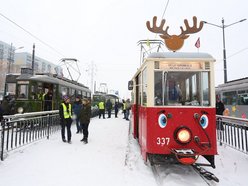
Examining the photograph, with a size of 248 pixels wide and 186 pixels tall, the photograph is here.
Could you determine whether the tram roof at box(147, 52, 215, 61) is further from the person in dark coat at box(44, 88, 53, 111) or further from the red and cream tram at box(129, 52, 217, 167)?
the person in dark coat at box(44, 88, 53, 111)

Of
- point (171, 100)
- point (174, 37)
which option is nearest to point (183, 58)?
point (171, 100)

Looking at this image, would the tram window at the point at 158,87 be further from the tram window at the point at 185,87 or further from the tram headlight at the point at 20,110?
the tram headlight at the point at 20,110

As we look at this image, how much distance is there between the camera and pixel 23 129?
725 centimetres

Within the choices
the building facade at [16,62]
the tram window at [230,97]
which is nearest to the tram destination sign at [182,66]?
the tram window at [230,97]

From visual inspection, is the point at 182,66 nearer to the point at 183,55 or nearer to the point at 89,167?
the point at 183,55

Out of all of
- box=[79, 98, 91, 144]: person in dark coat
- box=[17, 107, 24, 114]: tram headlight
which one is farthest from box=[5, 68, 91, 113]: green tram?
box=[79, 98, 91, 144]: person in dark coat

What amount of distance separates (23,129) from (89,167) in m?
2.99

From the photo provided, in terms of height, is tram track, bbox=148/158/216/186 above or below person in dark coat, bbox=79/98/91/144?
below

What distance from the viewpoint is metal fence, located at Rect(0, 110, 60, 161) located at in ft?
19.6

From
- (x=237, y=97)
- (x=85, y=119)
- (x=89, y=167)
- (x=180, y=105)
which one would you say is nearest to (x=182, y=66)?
(x=180, y=105)

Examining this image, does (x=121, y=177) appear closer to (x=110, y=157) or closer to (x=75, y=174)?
(x=75, y=174)

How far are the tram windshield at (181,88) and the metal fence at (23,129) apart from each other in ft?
13.0

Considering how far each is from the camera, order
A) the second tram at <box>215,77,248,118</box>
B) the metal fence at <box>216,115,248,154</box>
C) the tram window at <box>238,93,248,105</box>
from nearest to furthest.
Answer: the metal fence at <box>216,115,248,154</box>
the tram window at <box>238,93,248,105</box>
the second tram at <box>215,77,248,118</box>

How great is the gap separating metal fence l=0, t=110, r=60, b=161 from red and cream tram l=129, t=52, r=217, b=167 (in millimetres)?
3705
